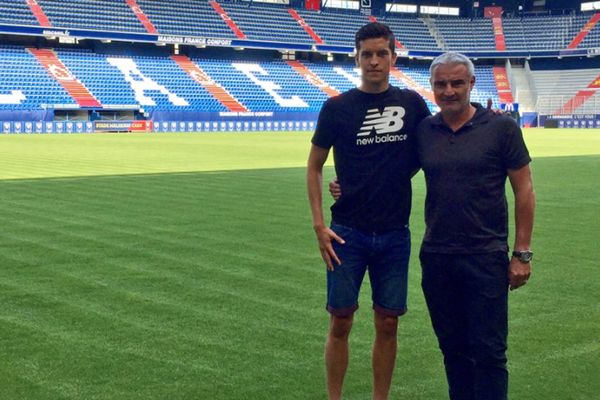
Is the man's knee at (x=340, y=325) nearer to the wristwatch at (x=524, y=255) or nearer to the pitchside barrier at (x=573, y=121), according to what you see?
the wristwatch at (x=524, y=255)

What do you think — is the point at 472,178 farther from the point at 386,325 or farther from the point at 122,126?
the point at 122,126

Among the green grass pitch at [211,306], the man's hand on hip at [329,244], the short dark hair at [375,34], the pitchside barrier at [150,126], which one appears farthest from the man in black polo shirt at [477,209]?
the pitchside barrier at [150,126]

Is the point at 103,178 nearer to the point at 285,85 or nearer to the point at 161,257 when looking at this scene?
the point at 161,257

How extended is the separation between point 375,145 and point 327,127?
315mm

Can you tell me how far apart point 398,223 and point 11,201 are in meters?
11.6

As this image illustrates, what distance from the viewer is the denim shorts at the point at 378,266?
5066 mm

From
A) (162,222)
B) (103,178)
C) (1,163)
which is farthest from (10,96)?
(162,222)

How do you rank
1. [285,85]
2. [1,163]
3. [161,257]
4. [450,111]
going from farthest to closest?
[285,85] → [1,163] → [161,257] → [450,111]

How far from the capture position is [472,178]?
4.57 meters

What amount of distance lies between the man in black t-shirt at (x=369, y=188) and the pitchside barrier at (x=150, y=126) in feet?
143

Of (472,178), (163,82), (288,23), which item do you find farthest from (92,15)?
(472,178)

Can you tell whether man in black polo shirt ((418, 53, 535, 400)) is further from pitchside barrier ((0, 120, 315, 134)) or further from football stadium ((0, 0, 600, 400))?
pitchside barrier ((0, 120, 315, 134))

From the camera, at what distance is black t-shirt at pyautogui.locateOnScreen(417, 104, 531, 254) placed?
4520mm

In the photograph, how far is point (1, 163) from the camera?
23750mm
